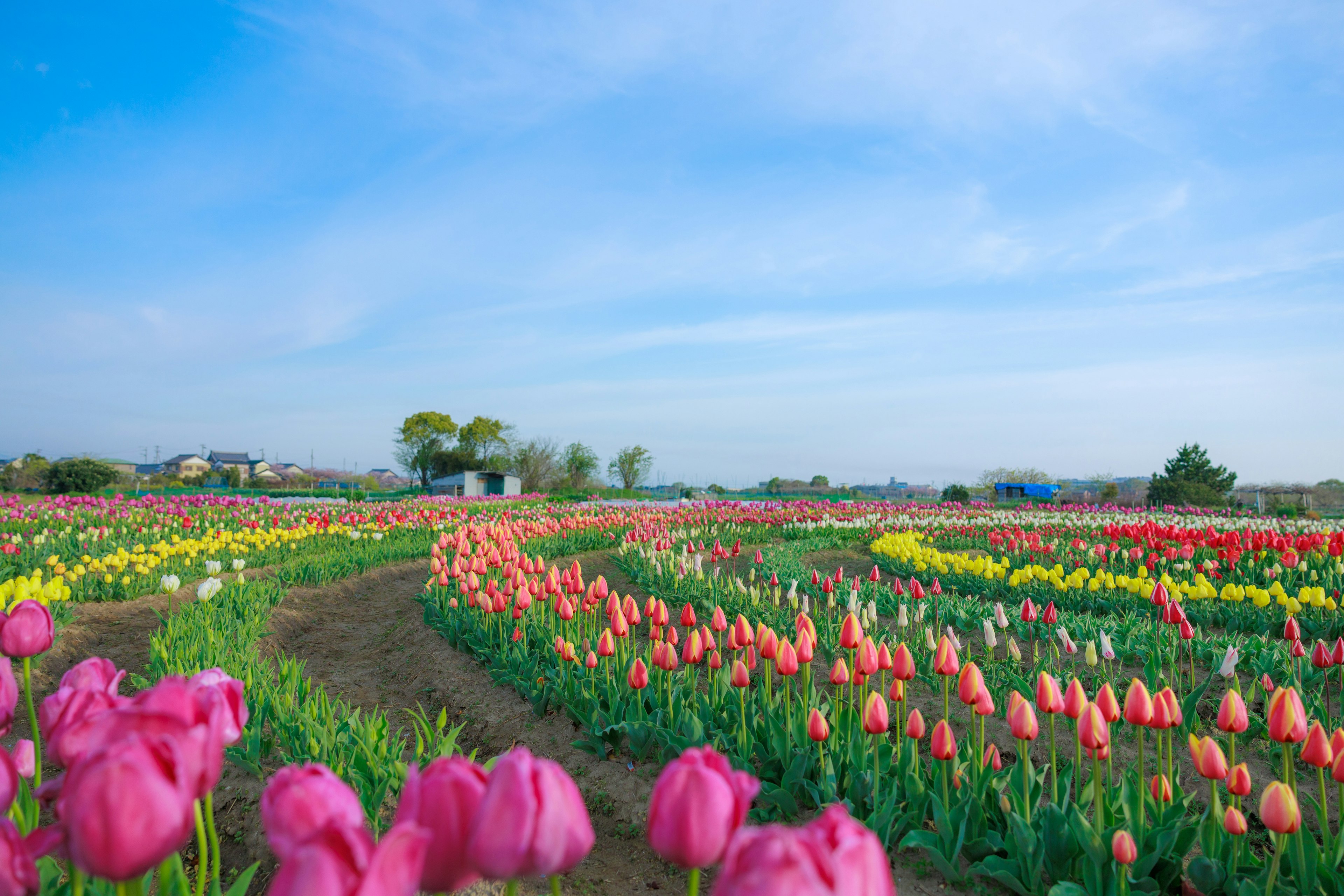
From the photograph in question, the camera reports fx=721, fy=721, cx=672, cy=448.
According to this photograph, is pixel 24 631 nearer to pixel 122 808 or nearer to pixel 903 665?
pixel 122 808

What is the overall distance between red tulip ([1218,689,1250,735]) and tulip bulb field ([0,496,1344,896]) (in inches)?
0.6

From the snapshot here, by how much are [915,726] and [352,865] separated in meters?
2.67

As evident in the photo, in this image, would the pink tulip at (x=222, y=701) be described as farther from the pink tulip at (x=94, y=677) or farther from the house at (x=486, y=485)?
the house at (x=486, y=485)

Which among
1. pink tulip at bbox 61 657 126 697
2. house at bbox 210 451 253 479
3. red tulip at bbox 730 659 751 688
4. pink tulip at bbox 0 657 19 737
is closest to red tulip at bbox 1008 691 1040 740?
red tulip at bbox 730 659 751 688

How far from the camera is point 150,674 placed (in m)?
4.84

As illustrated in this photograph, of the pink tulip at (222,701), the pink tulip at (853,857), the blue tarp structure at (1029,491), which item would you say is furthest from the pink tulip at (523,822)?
the blue tarp structure at (1029,491)

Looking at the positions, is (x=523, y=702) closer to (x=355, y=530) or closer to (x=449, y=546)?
(x=449, y=546)

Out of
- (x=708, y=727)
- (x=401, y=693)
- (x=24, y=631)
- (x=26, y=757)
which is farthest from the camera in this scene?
(x=401, y=693)

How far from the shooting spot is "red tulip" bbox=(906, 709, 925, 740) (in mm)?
2971

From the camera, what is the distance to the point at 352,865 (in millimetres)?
826

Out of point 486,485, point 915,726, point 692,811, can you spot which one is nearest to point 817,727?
point 915,726

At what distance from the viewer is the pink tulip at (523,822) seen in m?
0.94

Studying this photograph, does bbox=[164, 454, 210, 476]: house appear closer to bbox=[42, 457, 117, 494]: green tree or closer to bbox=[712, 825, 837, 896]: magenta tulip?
bbox=[42, 457, 117, 494]: green tree

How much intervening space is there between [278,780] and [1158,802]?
323cm
